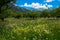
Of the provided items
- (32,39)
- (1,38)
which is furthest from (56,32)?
(1,38)

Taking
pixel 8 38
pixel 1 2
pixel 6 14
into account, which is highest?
pixel 8 38

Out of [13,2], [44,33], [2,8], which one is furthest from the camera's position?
[2,8]

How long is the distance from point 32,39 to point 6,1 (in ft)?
79.2

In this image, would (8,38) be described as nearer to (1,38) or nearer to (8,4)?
(1,38)

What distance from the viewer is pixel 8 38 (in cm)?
930

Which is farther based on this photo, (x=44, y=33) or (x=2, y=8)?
(x=2, y=8)

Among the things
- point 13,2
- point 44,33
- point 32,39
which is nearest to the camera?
point 32,39

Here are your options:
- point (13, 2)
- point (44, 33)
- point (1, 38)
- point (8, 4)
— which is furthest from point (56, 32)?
point (8, 4)

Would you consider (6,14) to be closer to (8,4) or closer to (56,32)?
(8,4)

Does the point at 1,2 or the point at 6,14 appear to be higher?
the point at 1,2

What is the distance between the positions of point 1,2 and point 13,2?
221 cm

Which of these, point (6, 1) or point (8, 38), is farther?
point (6, 1)

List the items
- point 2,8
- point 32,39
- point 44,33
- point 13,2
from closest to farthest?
point 32,39
point 44,33
point 13,2
point 2,8

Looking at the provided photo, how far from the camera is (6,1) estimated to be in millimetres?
32219
